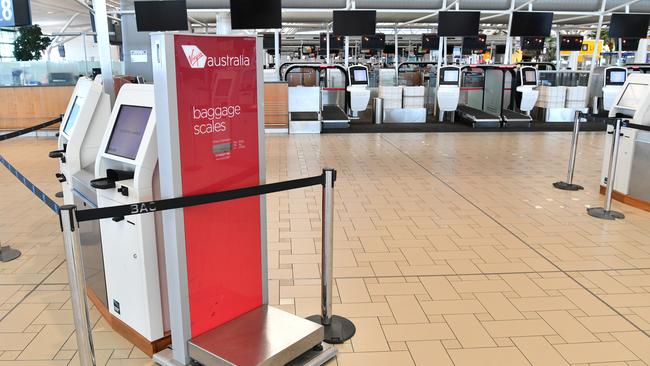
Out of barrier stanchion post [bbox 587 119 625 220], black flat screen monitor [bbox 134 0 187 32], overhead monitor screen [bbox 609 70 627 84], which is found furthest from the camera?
overhead monitor screen [bbox 609 70 627 84]

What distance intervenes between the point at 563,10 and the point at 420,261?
14563mm

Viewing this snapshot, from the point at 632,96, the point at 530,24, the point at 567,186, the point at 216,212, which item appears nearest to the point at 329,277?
the point at 216,212

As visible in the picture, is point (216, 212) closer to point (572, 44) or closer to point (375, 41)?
point (375, 41)

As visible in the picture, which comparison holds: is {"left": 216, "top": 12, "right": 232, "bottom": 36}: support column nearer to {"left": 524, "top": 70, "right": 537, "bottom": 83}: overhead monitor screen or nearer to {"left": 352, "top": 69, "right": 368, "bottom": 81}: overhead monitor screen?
{"left": 352, "top": 69, "right": 368, "bottom": 81}: overhead monitor screen

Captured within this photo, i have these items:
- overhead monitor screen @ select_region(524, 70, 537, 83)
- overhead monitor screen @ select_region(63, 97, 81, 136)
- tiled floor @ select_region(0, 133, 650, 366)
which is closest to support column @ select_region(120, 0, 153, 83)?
tiled floor @ select_region(0, 133, 650, 366)

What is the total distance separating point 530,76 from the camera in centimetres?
1355

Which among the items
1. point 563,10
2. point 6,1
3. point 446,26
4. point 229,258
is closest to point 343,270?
point 229,258

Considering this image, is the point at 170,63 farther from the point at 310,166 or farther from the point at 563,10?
the point at 563,10

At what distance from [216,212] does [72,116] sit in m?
1.80

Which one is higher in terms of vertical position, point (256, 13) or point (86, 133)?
point (256, 13)

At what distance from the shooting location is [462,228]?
5.04m

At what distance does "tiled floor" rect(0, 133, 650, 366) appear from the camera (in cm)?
298

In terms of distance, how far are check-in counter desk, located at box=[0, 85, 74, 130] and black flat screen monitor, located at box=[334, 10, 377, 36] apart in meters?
6.02

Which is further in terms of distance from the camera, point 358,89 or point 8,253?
point 358,89
